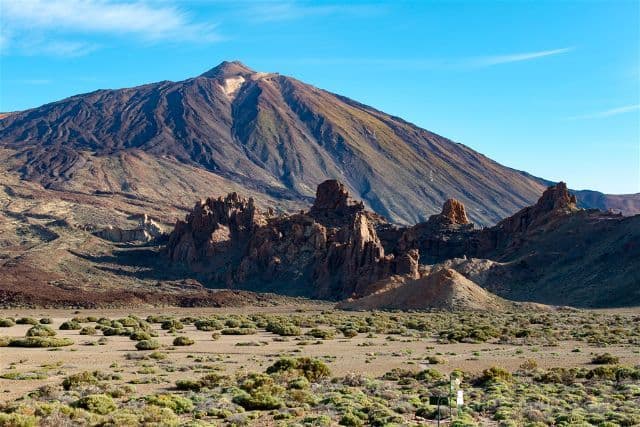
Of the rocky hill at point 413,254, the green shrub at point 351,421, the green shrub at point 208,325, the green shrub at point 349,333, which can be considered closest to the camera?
the green shrub at point 351,421

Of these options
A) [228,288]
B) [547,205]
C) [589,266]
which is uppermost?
[547,205]

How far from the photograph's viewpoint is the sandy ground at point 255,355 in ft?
79.6

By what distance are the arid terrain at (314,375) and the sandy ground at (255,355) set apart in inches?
3.0

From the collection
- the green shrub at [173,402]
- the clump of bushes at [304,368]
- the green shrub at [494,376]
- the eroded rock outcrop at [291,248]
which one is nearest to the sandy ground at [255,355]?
the clump of bushes at [304,368]

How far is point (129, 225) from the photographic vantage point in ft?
448

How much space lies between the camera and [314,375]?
78.9 feet

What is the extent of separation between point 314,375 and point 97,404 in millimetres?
8820

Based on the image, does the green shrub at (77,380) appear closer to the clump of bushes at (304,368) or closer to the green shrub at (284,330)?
the clump of bushes at (304,368)

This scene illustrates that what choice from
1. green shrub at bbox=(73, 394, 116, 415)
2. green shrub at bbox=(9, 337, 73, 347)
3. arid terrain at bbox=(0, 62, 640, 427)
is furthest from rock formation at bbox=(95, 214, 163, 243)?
green shrub at bbox=(73, 394, 116, 415)

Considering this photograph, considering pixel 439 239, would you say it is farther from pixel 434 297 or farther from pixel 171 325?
pixel 171 325

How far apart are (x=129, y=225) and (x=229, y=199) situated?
132 ft

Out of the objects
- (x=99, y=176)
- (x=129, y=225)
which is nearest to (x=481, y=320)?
(x=129, y=225)

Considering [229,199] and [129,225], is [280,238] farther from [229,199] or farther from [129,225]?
[129,225]

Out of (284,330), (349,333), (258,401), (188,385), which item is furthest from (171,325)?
(258,401)
